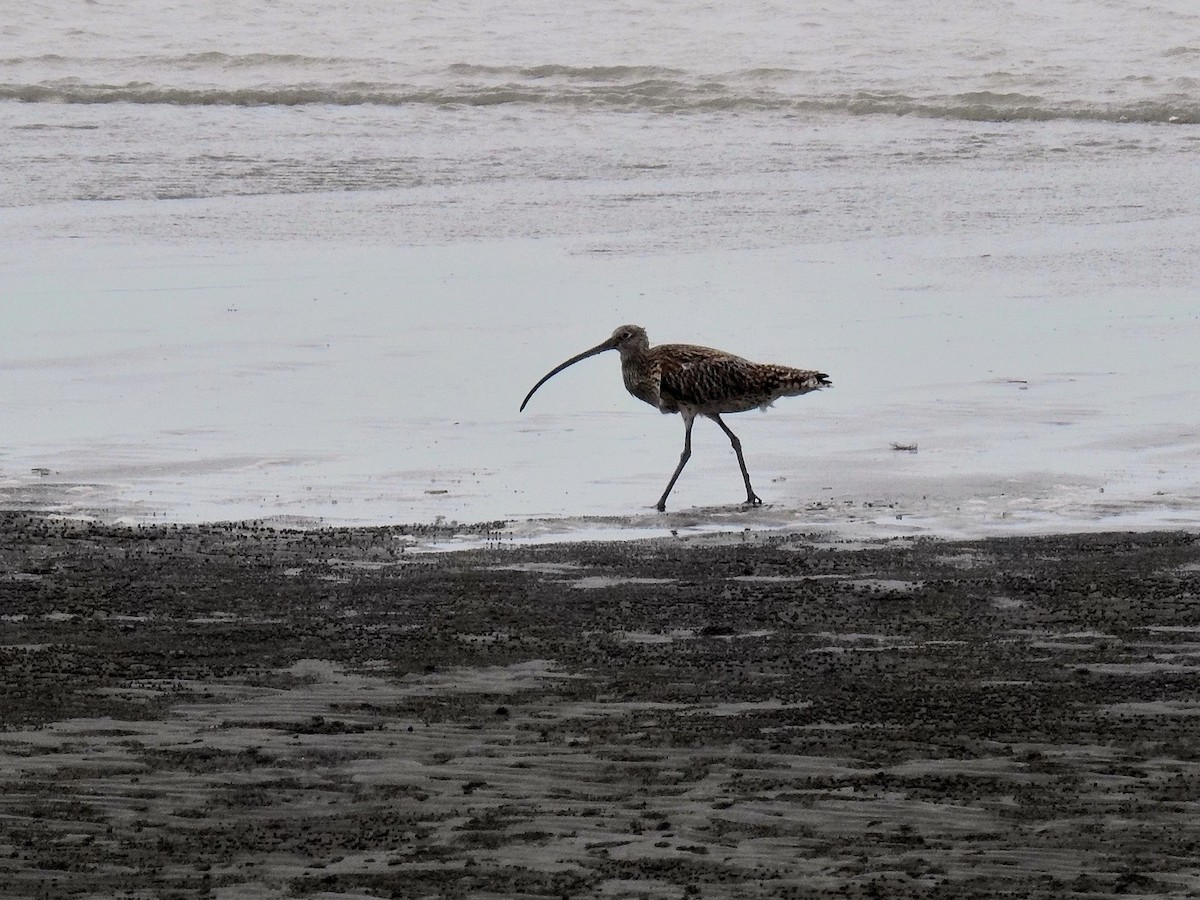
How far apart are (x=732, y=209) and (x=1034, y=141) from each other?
6494mm

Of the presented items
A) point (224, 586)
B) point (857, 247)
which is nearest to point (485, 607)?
point (224, 586)

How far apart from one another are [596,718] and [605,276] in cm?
1005

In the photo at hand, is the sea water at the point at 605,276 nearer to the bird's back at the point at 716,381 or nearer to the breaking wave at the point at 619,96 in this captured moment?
the breaking wave at the point at 619,96

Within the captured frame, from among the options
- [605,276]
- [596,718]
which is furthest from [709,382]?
[605,276]

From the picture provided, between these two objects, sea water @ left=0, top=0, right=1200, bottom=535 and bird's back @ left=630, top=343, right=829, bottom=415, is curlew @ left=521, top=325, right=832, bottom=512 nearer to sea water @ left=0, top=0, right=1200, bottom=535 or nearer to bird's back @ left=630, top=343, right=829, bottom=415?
bird's back @ left=630, top=343, right=829, bottom=415

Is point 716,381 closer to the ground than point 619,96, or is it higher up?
higher up

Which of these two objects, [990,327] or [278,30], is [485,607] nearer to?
[990,327]

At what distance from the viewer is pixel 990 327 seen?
45.2 feet

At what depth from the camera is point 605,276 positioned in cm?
1581

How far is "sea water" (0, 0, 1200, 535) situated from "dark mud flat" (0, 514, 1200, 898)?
1073 mm

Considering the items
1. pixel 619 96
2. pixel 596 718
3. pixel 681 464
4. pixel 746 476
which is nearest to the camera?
pixel 596 718

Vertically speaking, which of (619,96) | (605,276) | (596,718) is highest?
(596,718)

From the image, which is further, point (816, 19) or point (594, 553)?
point (816, 19)

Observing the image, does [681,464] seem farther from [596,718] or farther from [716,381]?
[596,718]
